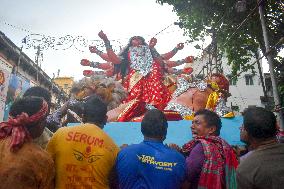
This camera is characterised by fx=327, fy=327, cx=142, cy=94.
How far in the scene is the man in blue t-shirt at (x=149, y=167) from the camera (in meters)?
2.71

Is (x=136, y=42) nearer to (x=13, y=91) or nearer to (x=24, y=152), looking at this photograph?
(x=24, y=152)

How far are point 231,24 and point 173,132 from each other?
10078mm

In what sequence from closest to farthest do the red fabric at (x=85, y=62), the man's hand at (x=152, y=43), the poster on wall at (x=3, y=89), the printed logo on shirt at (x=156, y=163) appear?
the printed logo on shirt at (x=156, y=163) < the red fabric at (x=85, y=62) < the man's hand at (x=152, y=43) < the poster on wall at (x=3, y=89)

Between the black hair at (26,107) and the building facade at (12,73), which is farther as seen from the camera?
the building facade at (12,73)

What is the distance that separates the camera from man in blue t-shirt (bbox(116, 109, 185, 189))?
2713mm

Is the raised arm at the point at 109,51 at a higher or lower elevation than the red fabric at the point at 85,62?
higher

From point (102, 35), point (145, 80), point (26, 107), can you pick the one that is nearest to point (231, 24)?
point (145, 80)

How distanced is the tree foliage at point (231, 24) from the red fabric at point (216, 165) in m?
11.0

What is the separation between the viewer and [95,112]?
3078mm

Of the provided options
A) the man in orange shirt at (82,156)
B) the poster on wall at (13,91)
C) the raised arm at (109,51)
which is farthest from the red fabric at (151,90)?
the poster on wall at (13,91)

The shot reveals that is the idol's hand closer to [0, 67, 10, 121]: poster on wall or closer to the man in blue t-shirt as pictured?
the man in blue t-shirt

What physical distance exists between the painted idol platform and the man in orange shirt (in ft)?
8.21

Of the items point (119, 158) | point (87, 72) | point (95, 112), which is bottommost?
point (119, 158)

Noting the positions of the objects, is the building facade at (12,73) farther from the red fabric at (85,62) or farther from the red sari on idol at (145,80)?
the red sari on idol at (145,80)
